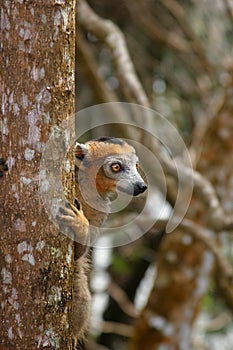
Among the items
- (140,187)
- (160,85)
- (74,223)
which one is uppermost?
(160,85)

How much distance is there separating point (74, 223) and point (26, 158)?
0.34 meters

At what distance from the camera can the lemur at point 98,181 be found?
107 inches

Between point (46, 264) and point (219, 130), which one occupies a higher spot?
point (219, 130)

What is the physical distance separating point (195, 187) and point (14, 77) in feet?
6.64

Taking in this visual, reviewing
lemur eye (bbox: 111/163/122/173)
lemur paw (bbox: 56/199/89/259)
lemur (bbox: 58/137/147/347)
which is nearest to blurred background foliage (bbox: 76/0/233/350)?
lemur (bbox: 58/137/147/347)

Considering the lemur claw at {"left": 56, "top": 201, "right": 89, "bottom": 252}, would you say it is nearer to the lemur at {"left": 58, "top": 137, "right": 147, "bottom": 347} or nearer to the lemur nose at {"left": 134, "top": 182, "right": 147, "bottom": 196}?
the lemur at {"left": 58, "top": 137, "right": 147, "bottom": 347}

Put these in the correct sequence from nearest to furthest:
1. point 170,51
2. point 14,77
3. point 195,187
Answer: point 14,77 < point 195,187 < point 170,51

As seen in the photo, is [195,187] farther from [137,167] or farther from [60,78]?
[60,78]

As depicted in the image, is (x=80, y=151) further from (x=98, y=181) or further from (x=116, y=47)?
(x=116, y=47)

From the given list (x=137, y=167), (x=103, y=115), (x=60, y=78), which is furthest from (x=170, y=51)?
(x=60, y=78)

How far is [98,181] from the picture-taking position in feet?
9.33

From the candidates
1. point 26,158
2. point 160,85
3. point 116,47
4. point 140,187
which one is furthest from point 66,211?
point 160,85

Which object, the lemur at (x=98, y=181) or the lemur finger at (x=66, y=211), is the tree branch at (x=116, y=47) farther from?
the lemur finger at (x=66, y=211)

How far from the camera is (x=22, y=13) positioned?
2.12 m
